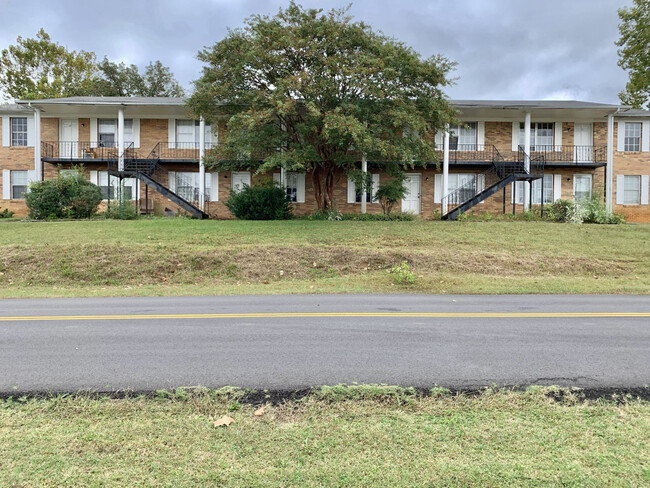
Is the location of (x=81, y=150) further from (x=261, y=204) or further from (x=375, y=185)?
(x=375, y=185)

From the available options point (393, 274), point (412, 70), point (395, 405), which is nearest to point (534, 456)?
point (395, 405)

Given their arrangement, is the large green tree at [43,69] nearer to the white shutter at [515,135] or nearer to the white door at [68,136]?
the white door at [68,136]

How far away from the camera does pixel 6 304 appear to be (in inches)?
360

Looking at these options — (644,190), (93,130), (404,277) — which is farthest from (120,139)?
(644,190)

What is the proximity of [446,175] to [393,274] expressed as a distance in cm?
1390

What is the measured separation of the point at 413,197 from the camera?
26.8 meters

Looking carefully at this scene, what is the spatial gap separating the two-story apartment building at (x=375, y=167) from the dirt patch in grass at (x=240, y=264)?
11.8 meters

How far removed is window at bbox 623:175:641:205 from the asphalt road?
70.4 feet

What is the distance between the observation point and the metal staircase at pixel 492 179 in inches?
942

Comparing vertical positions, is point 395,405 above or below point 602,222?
below

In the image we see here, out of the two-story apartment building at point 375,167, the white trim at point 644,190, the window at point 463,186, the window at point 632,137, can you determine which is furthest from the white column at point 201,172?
the white trim at point 644,190

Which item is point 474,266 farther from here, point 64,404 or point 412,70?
point 64,404

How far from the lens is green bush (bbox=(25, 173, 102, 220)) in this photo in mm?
21203

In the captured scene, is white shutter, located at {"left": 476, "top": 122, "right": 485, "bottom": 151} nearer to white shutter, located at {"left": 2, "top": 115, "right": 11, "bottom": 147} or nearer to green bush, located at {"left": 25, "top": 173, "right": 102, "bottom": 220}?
green bush, located at {"left": 25, "top": 173, "right": 102, "bottom": 220}
